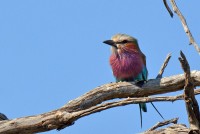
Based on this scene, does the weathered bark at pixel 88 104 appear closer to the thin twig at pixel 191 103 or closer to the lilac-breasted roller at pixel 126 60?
the thin twig at pixel 191 103

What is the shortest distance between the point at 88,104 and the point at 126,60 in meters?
1.53

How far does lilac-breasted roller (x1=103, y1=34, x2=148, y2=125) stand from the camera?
6.39 m

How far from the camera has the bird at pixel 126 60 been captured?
21.0ft

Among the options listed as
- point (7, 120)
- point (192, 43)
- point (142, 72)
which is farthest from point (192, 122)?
point (142, 72)

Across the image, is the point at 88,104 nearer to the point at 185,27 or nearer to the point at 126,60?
the point at 185,27

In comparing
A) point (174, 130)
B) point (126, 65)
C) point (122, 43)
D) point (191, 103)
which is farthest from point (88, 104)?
point (122, 43)

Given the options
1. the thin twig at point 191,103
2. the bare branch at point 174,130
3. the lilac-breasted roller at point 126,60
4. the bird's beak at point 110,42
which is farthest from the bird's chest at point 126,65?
the thin twig at point 191,103

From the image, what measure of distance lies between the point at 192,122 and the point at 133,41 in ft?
9.23

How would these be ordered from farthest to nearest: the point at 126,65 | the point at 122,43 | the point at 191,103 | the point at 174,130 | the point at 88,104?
1. the point at 122,43
2. the point at 126,65
3. the point at 88,104
4. the point at 174,130
5. the point at 191,103

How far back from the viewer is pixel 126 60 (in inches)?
256

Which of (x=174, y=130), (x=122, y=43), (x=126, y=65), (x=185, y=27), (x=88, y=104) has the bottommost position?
(x=174, y=130)

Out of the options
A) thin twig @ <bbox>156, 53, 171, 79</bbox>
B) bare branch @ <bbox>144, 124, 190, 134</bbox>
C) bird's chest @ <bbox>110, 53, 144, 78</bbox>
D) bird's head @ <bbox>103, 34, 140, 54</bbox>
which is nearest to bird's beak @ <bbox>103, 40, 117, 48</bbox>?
bird's head @ <bbox>103, 34, 140, 54</bbox>

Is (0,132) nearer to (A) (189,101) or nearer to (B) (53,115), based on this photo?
(B) (53,115)

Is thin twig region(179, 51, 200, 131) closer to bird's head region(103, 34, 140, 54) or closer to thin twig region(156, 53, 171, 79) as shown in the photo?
thin twig region(156, 53, 171, 79)
